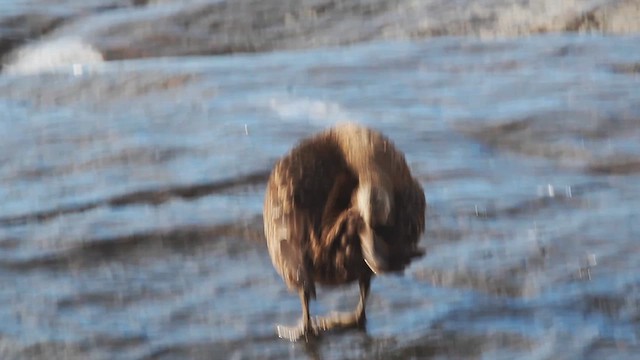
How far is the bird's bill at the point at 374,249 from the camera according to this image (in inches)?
149

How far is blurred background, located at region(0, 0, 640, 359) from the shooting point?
452 centimetres

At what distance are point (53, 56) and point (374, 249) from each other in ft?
22.6

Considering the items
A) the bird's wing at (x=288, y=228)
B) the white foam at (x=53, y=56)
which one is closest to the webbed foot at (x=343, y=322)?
the bird's wing at (x=288, y=228)

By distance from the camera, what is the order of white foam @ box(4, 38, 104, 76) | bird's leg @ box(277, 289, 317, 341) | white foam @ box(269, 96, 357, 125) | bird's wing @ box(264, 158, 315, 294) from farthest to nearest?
white foam @ box(4, 38, 104, 76), white foam @ box(269, 96, 357, 125), bird's leg @ box(277, 289, 317, 341), bird's wing @ box(264, 158, 315, 294)

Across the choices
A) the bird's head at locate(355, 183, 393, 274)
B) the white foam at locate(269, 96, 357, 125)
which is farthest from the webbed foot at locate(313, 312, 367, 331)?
the white foam at locate(269, 96, 357, 125)

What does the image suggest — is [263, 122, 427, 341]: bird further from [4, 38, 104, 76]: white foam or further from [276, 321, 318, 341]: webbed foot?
[4, 38, 104, 76]: white foam

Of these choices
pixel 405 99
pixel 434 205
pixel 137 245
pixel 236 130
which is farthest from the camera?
pixel 405 99

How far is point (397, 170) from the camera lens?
415cm

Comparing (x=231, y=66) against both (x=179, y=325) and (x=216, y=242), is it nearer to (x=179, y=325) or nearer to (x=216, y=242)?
(x=216, y=242)

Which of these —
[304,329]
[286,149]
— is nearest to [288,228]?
[304,329]

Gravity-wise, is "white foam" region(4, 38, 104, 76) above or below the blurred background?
below

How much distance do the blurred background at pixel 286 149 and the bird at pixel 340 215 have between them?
32 cm

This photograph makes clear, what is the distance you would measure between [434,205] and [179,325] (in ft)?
5.40

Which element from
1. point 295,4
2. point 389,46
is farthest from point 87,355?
point 295,4
